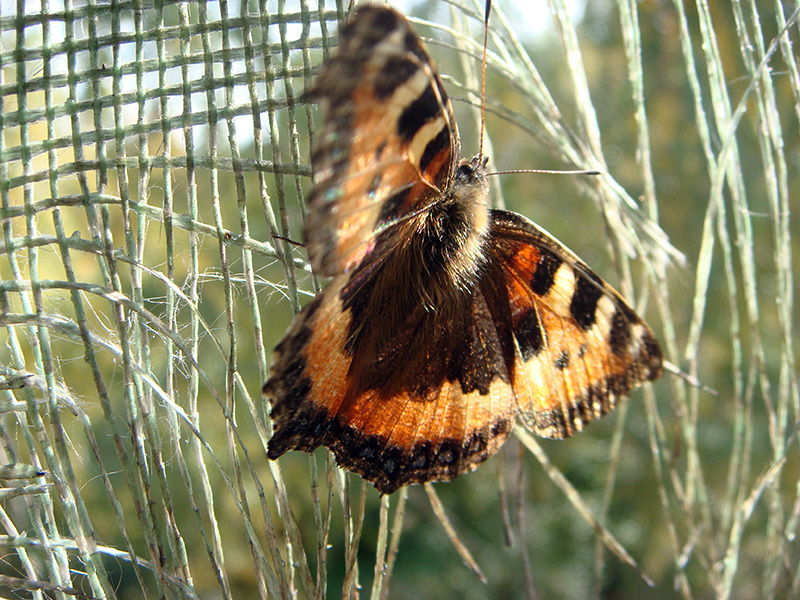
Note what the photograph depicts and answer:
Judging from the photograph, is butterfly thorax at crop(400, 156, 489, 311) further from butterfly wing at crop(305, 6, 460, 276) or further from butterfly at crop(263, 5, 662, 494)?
butterfly wing at crop(305, 6, 460, 276)

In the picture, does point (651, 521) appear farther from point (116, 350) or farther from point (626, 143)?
point (116, 350)

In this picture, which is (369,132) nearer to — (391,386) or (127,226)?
(127,226)

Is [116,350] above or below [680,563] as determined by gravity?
above

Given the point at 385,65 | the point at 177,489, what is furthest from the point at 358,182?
the point at 177,489

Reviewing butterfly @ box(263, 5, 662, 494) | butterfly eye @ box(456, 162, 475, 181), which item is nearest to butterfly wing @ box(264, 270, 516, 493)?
butterfly @ box(263, 5, 662, 494)

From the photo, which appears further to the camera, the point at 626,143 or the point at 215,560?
the point at 626,143

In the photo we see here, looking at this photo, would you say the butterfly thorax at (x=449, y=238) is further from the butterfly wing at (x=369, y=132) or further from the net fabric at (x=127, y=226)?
the net fabric at (x=127, y=226)

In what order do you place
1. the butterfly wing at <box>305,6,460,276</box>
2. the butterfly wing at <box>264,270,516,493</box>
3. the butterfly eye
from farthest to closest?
the butterfly eye → the butterfly wing at <box>264,270,516,493</box> → the butterfly wing at <box>305,6,460,276</box>

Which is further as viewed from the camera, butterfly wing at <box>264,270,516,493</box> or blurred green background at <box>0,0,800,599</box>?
butterfly wing at <box>264,270,516,493</box>
